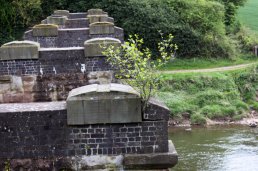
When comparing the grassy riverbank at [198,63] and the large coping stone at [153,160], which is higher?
the large coping stone at [153,160]

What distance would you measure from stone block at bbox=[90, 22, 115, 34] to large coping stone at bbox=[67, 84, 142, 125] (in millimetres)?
9866

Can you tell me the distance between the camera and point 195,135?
71.5 feet

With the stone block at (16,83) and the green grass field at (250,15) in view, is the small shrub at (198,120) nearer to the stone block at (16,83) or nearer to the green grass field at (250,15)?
the stone block at (16,83)

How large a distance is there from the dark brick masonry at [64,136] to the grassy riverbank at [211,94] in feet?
55.7

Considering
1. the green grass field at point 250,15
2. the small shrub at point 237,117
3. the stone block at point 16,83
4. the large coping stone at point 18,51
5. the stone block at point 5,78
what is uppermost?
the large coping stone at point 18,51

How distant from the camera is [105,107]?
7699 millimetres

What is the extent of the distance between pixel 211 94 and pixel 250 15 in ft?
81.1

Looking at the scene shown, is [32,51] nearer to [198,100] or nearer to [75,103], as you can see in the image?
[75,103]

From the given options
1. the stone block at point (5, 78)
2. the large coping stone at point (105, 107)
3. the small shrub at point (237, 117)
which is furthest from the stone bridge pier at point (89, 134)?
the small shrub at point (237, 117)

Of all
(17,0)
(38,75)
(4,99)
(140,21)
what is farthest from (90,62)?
(17,0)

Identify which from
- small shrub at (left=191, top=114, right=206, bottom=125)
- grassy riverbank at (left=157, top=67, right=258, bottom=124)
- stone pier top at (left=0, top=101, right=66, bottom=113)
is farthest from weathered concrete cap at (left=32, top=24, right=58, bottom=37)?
small shrub at (left=191, top=114, right=206, bottom=125)

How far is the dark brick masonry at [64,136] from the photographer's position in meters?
7.70

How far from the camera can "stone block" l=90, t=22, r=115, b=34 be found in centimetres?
1730

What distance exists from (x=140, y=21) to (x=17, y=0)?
9416 mm
